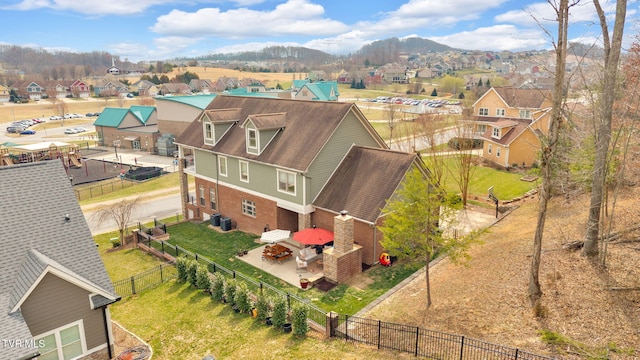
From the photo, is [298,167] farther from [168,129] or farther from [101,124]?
[101,124]

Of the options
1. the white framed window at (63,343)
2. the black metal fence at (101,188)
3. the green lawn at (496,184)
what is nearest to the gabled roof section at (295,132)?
the green lawn at (496,184)

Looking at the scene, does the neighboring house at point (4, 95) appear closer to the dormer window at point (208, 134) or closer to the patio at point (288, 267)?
the dormer window at point (208, 134)

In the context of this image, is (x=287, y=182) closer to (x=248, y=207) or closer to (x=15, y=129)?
(x=248, y=207)

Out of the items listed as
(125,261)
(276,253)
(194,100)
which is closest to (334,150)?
(276,253)

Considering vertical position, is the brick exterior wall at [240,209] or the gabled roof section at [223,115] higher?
the gabled roof section at [223,115]

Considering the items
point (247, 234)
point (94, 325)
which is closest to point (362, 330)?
point (94, 325)

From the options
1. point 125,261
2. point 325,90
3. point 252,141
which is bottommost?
point 125,261
